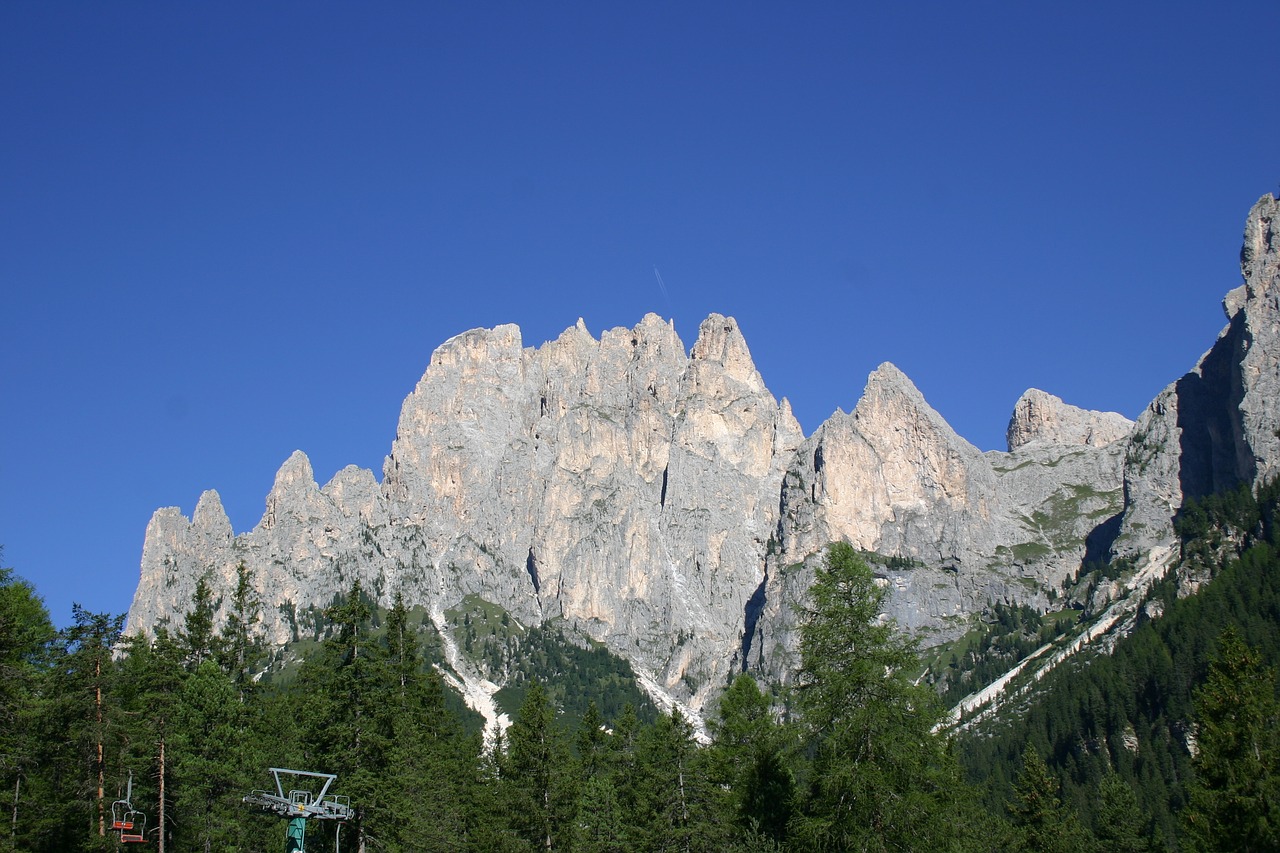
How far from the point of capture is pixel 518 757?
5784 centimetres

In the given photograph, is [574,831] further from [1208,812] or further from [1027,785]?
[1027,785]

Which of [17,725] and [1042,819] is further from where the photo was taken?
[1042,819]

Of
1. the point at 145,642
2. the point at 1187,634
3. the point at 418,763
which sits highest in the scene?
the point at 1187,634

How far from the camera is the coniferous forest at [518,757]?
35.8 metres

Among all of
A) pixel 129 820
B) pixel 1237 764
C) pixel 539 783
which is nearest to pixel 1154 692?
pixel 1237 764

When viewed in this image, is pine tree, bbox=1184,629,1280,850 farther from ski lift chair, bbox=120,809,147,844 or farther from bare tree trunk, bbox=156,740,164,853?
bare tree trunk, bbox=156,740,164,853

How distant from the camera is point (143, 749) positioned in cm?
4456

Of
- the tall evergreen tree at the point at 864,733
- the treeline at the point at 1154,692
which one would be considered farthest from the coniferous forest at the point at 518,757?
the treeline at the point at 1154,692

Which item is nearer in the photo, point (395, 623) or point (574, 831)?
point (574, 831)

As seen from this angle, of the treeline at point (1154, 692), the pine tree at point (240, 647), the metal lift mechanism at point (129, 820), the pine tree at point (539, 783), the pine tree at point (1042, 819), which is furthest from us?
the treeline at point (1154, 692)

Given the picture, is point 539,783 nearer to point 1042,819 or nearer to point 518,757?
point 518,757

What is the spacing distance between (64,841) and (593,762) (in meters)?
30.1

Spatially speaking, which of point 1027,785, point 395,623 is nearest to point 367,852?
point 395,623

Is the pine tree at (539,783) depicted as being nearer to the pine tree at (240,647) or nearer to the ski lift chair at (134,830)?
the pine tree at (240,647)
